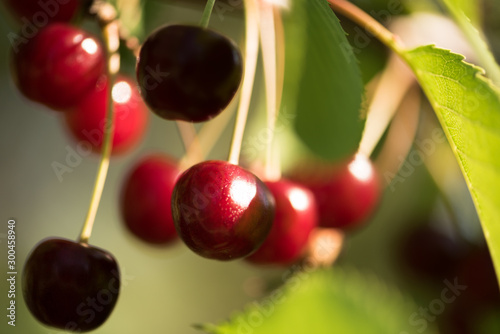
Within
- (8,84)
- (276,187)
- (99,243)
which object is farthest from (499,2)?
(99,243)

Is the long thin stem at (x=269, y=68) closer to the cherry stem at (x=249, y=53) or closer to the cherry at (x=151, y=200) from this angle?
the cherry stem at (x=249, y=53)

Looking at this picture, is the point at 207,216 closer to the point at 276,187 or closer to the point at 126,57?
the point at 276,187

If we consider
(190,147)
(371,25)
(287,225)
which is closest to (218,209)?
(287,225)

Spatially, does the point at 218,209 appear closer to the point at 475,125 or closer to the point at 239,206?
the point at 239,206

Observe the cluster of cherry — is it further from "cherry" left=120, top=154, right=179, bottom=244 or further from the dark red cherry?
"cherry" left=120, top=154, right=179, bottom=244

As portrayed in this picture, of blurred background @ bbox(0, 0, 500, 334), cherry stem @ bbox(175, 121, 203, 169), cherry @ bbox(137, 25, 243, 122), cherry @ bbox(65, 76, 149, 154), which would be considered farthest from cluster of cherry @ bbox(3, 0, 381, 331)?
blurred background @ bbox(0, 0, 500, 334)

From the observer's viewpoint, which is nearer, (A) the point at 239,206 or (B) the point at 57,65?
(A) the point at 239,206

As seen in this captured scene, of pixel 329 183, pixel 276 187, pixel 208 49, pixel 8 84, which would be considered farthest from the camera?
pixel 8 84
